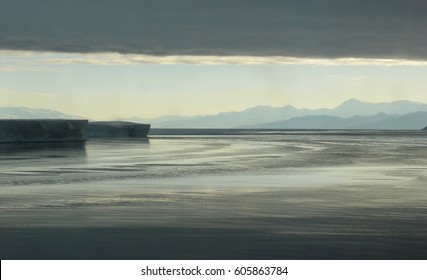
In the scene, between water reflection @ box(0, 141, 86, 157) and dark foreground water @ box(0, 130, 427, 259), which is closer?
dark foreground water @ box(0, 130, 427, 259)

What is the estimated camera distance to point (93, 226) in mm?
11070

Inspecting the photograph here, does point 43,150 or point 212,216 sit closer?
point 212,216

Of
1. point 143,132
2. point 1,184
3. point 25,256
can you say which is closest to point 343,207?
point 25,256

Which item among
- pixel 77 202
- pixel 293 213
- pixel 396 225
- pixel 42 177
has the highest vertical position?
pixel 42 177

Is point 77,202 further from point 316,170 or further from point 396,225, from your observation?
point 316,170

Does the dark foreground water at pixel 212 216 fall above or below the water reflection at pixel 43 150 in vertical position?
below

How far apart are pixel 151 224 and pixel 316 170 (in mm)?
15137

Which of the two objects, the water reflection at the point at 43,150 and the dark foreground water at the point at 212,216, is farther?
the water reflection at the point at 43,150

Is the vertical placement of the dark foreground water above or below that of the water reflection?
below

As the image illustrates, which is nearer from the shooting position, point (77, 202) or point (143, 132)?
point (77, 202)

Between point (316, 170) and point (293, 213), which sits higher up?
point (316, 170)

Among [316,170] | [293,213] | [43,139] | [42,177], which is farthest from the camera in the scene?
[43,139]

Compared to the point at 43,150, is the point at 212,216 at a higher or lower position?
lower
